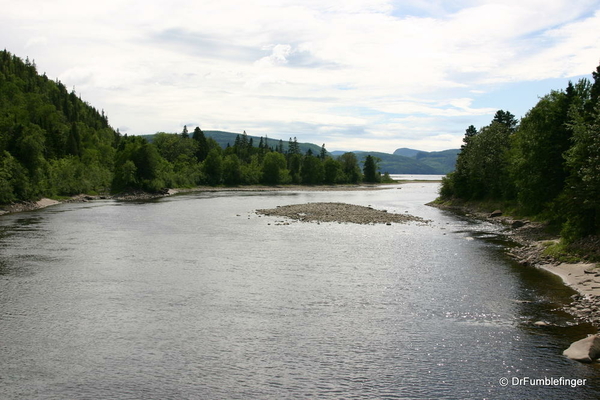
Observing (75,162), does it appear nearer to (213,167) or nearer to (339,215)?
(213,167)

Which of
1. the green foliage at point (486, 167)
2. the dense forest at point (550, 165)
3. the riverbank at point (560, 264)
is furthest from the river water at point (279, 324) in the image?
the green foliage at point (486, 167)

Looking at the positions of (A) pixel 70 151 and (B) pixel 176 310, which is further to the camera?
(A) pixel 70 151

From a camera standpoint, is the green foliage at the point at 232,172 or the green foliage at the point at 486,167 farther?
the green foliage at the point at 232,172

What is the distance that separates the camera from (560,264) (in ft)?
108

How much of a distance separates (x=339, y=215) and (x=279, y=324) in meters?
50.0

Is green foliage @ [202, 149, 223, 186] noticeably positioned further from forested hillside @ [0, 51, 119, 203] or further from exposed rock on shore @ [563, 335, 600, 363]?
exposed rock on shore @ [563, 335, 600, 363]

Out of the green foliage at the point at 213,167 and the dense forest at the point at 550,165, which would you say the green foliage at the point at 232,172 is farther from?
the dense forest at the point at 550,165

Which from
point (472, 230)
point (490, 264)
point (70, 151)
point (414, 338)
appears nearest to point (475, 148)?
point (472, 230)

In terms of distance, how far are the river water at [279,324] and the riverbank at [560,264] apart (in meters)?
1.06

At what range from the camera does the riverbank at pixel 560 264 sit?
23.2 metres

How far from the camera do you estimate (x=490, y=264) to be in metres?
34.3

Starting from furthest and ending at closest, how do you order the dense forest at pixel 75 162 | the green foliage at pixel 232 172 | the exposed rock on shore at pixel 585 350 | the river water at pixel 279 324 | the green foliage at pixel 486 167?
1. the green foliage at pixel 232 172
2. the dense forest at pixel 75 162
3. the green foliage at pixel 486 167
4. the exposed rock on shore at pixel 585 350
5. the river water at pixel 279 324

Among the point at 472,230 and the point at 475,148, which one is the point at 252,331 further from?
the point at 475,148

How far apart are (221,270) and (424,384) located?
782 inches
